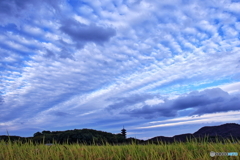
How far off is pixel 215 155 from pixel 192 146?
1549 mm

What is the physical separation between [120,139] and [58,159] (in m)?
9.17

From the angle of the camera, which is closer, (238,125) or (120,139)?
(238,125)

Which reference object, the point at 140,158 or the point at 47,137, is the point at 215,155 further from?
the point at 47,137

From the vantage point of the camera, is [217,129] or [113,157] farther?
[217,129]

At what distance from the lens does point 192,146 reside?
824 centimetres

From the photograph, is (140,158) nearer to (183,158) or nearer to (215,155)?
(183,158)

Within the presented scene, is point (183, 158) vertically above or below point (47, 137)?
below

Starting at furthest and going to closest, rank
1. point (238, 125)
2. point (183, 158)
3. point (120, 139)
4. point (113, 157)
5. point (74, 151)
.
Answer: point (120, 139)
point (238, 125)
point (74, 151)
point (113, 157)
point (183, 158)

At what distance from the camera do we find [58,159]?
6809mm

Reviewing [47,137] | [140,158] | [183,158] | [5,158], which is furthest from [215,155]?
[47,137]

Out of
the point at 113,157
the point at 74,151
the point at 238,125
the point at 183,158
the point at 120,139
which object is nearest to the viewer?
the point at 183,158

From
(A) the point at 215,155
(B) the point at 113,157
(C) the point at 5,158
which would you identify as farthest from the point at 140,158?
(C) the point at 5,158

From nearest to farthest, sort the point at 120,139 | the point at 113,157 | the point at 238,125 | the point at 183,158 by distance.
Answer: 1. the point at 183,158
2. the point at 113,157
3. the point at 238,125
4. the point at 120,139

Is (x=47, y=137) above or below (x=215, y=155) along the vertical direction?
above
